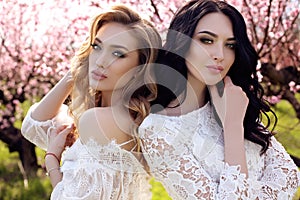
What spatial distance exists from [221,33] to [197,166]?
0.46m

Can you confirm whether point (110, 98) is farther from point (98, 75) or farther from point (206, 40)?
point (206, 40)

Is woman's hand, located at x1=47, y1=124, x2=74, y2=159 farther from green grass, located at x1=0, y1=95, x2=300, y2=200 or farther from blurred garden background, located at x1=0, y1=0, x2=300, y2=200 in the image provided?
green grass, located at x1=0, y1=95, x2=300, y2=200

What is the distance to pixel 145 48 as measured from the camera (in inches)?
91.4

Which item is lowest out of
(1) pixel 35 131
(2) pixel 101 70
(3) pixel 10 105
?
(3) pixel 10 105

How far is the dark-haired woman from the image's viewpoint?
2225mm

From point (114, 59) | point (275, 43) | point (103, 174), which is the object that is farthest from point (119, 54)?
point (275, 43)

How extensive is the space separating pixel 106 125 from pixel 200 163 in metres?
0.35

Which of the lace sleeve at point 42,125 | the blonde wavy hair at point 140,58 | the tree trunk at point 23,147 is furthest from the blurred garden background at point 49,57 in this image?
the blonde wavy hair at point 140,58

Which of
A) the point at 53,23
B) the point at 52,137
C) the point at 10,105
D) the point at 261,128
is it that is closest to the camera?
the point at 261,128

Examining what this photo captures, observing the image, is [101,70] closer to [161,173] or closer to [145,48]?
[145,48]

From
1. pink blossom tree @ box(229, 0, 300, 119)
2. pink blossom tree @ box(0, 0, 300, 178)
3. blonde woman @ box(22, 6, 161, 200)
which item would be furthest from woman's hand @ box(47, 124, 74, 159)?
pink blossom tree @ box(229, 0, 300, 119)

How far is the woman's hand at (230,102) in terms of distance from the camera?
2285mm

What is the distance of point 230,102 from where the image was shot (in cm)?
232

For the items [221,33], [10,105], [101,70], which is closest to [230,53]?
[221,33]
